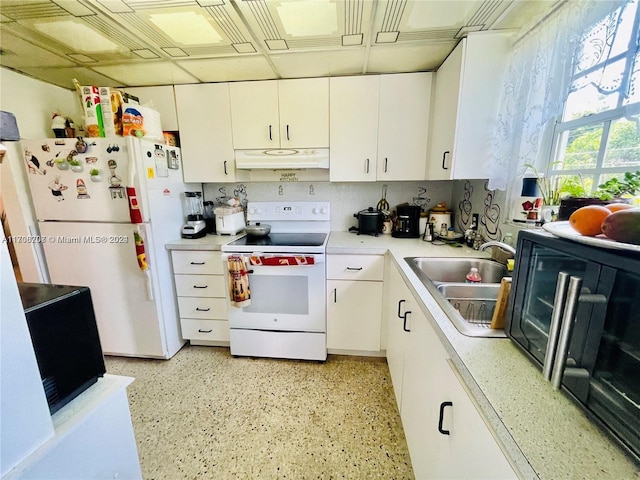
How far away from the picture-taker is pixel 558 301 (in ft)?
1.79

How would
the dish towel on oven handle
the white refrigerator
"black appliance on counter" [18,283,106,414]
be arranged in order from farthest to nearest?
the dish towel on oven handle, the white refrigerator, "black appliance on counter" [18,283,106,414]

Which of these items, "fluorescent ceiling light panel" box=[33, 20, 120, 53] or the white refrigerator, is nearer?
"fluorescent ceiling light panel" box=[33, 20, 120, 53]

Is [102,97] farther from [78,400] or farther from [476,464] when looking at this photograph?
[476,464]

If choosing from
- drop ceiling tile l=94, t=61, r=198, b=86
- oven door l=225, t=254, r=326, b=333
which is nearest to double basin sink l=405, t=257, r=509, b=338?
oven door l=225, t=254, r=326, b=333

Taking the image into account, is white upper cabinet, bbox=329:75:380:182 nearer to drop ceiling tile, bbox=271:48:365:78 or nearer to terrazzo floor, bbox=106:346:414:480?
drop ceiling tile, bbox=271:48:365:78

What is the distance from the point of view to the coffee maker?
2.07 m

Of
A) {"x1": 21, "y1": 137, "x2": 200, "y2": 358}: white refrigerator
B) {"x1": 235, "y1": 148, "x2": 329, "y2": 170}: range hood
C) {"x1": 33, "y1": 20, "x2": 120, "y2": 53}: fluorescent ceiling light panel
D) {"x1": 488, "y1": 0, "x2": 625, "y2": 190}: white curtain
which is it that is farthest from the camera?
{"x1": 235, "y1": 148, "x2": 329, "y2": 170}: range hood

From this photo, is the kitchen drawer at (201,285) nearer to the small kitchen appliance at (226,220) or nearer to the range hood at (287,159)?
the small kitchen appliance at (226,220)

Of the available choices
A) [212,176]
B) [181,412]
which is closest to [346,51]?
[212,176]

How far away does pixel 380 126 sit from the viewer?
1945mm

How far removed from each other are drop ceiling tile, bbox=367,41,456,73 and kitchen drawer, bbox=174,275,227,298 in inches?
75.4

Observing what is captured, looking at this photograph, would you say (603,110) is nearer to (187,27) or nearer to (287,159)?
(287,159)

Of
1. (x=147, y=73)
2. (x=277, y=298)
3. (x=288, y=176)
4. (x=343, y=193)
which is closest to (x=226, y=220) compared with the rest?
(x=288, y=176)

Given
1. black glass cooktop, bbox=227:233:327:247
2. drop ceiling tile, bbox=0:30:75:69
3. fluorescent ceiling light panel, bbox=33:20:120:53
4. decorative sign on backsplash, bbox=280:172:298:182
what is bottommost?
black glass cooktop, bbox=227:233:327:247
